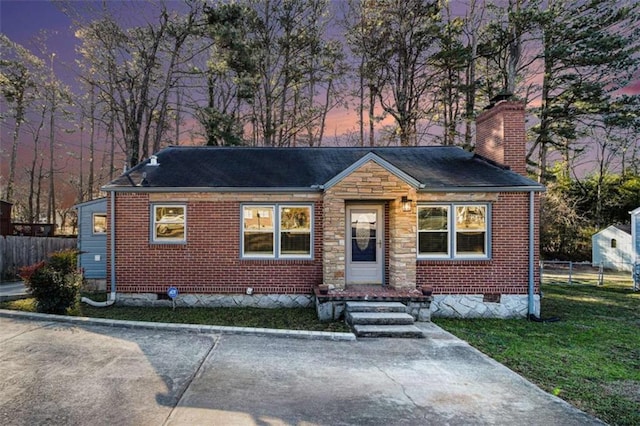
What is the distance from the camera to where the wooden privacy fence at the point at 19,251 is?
46.1 feet

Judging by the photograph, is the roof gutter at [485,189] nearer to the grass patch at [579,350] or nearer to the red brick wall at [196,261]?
the grass patch at [579,350]

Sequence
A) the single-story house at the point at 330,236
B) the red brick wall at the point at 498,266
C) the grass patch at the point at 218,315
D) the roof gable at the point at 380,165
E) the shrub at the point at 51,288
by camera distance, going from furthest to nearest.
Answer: the red brick wall at the point at 498,266 < the single-story house at the point at 330,236 < the roof gable at the point at 380,165 < the shrub at the point at 51,288 < the grass patch at the point at 218,315

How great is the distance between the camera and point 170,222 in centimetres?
916

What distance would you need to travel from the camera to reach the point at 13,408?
12.3 ft

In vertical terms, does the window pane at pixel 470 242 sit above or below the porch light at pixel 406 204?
below

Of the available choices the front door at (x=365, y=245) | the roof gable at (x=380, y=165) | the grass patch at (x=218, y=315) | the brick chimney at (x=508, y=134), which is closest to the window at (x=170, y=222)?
the grass patch at (x=218, y=315)

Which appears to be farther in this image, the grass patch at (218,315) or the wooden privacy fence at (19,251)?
the wooden privacy fence at (19,251)

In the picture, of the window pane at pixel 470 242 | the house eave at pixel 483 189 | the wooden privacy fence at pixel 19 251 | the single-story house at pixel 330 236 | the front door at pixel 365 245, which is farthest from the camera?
the wooden privacy fence at pixel 19 251

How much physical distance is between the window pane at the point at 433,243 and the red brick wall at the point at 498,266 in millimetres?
291

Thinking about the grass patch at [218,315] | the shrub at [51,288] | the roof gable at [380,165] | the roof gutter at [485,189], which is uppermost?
the roof gable at [380,165]

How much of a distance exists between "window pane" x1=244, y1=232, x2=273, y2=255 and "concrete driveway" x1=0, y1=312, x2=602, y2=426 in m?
3.02

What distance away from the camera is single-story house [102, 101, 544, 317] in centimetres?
855

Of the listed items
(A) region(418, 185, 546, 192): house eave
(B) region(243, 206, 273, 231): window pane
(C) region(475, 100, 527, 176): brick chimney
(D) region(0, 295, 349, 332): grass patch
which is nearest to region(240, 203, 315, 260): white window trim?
(B) region(243, 206, 273, 231): window pane

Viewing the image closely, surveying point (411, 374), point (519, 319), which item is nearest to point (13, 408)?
point (411, 374)
